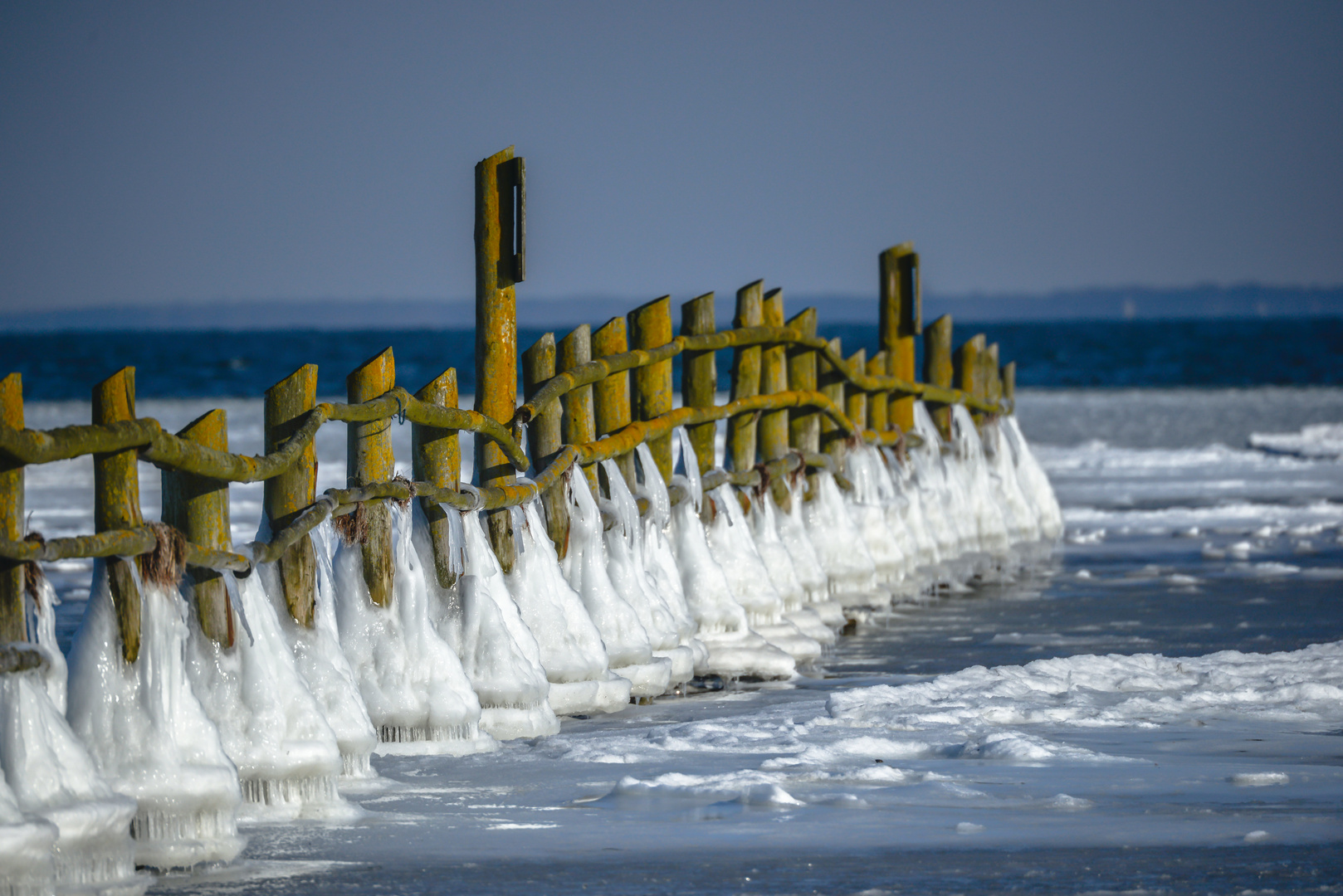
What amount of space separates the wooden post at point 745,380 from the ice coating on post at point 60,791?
508 cm

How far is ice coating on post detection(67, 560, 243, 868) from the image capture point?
390 centimetres

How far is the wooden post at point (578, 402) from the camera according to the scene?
22.2 ft

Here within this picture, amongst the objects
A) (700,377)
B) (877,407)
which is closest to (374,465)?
(700,377)

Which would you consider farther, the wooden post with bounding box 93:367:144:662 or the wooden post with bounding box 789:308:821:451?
the wooden post with bounding box 789:308:821:451

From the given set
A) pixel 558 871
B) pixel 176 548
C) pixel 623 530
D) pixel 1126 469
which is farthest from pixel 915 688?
pixel 1126 469

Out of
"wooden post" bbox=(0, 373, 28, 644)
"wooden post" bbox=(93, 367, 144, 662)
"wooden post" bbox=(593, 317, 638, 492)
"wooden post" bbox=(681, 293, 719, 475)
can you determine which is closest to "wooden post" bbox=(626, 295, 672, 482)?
"wooden post" bbox=(593, 317, 638, 492)

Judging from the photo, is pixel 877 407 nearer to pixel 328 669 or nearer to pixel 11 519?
pixel 328 669

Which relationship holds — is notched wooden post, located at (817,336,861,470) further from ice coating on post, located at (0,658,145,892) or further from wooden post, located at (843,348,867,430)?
ice coating on post, located at (0,658,145,892)

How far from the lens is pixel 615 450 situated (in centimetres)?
687

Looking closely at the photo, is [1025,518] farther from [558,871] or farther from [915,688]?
[558,871]

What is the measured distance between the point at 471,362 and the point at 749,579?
7113 centimetres

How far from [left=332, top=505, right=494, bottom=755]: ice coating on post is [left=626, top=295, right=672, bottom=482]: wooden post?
2412 millimetres

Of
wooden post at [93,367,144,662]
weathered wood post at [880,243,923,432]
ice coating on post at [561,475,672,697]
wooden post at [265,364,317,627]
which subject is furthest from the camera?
weathered wood post at [880,243,923,432]

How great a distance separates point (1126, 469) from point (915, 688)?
49.6 ft
